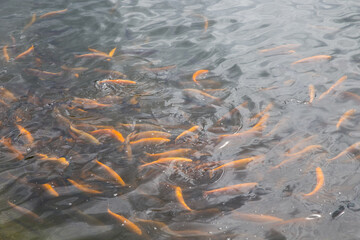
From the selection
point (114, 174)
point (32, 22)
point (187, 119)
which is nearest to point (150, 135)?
point (187, 119)

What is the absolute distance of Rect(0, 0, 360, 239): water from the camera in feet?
9.89

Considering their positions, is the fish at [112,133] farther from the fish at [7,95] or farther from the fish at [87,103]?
the fish at [7,95]

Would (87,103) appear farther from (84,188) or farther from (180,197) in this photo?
(180,197)

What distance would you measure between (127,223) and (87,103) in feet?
6.62

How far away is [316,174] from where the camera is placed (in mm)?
3352

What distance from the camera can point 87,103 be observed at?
15.0ft

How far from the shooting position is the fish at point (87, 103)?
14.8 ft

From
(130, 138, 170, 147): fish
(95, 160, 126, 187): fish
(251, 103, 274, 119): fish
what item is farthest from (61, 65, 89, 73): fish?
(251, 103, 274, 119): fish

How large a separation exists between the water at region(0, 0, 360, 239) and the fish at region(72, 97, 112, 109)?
21mm

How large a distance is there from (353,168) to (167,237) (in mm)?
1824

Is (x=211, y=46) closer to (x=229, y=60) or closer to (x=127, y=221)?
(x=229, y=60)

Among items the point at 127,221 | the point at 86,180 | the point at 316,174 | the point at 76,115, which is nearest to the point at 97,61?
the point at 76,115

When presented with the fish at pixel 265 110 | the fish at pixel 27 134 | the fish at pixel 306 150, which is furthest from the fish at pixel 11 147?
the fish at pixel 306 150

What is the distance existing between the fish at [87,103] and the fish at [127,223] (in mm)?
1728
